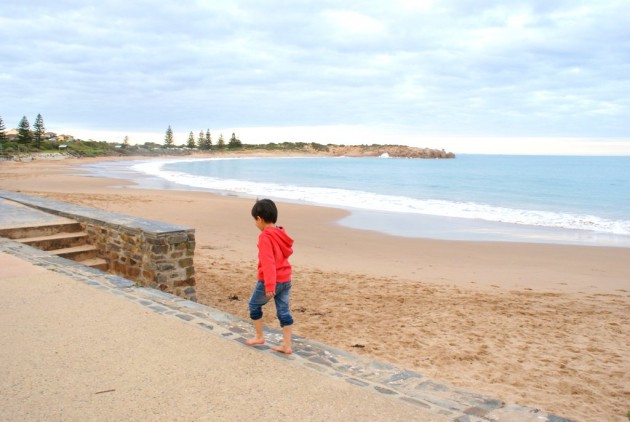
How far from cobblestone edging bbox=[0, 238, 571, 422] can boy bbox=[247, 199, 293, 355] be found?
0.21 m

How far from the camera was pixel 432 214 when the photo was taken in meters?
18.7

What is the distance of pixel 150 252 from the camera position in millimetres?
6301

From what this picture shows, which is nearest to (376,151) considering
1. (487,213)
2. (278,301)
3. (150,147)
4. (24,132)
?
(150,147)

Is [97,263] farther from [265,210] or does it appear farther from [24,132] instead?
[24,132]

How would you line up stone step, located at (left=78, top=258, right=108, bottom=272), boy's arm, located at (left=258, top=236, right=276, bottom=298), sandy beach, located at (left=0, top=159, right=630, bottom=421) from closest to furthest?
boy's arm, located at (left=258, top=236, right=276, bottom=298)
sandy beach, located at (left=0, top=159, right=630, bottom=421)
stone step, located at (left=78, top=258, right=108, bottom=272)

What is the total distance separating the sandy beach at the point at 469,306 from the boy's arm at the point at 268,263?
182 centimetres

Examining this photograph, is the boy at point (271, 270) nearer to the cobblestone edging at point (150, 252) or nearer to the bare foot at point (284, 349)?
the bare foot at point (284, 349)

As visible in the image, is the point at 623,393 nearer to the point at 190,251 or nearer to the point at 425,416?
the point at 425,416

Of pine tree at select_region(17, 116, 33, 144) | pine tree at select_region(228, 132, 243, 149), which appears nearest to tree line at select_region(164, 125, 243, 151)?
pine tree at select_region(228, 132, 243, 149)

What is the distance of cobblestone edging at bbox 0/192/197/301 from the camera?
6.27 meters

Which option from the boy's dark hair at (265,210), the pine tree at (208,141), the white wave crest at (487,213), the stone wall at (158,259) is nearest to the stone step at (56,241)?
the stone wall at (158,259)

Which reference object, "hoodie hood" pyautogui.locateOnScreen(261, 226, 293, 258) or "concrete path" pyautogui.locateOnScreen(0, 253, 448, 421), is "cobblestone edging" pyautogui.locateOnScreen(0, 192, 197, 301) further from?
"hoodie hood" pyautogui.locateOnScreen(261, 226, 293, 258)

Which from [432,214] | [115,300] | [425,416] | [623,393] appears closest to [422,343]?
[623,393]

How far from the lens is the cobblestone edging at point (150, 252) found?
627 cm
